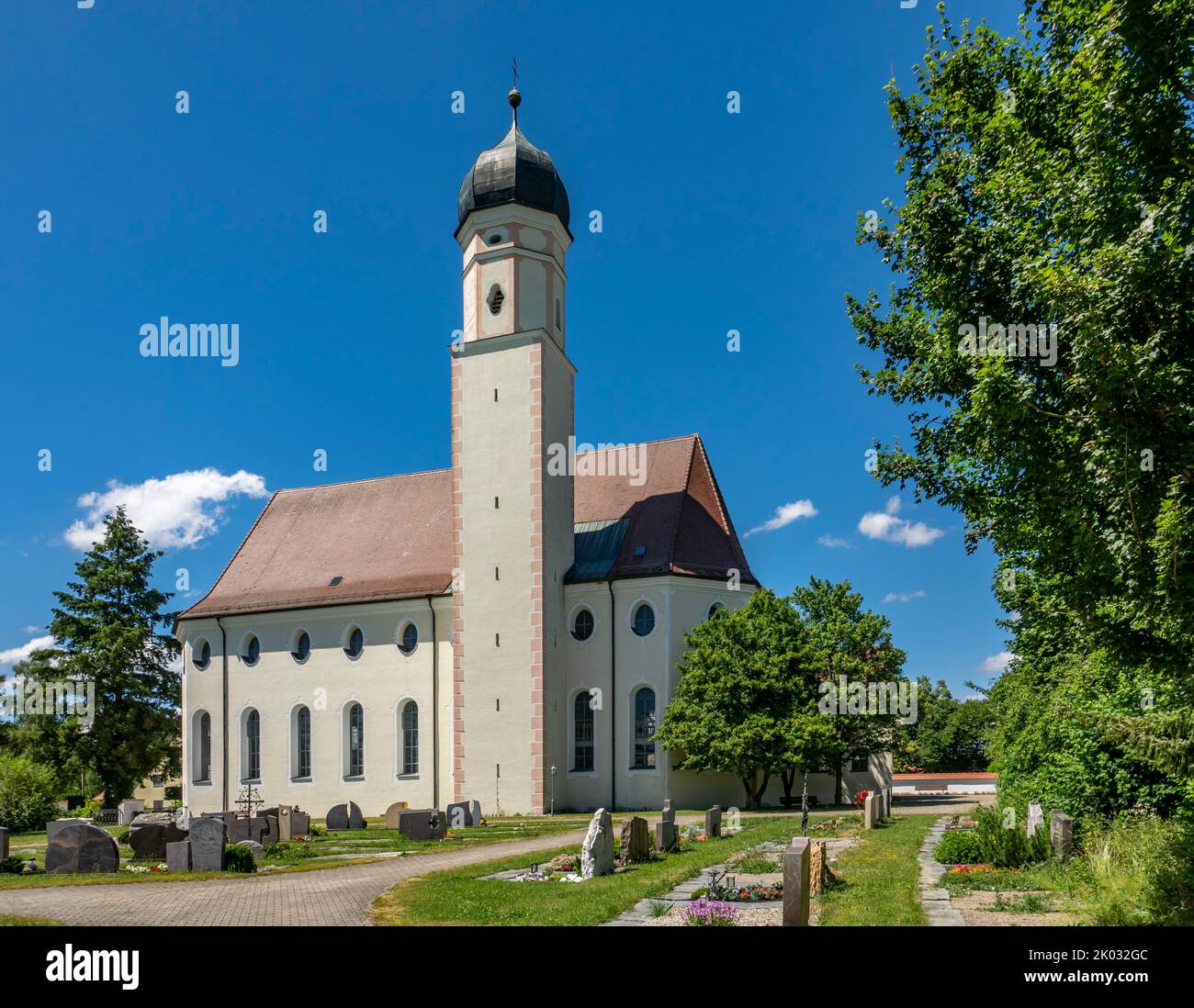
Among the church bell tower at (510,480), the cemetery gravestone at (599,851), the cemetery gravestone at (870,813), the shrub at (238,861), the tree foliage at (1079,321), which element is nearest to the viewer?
the tree foliage at (1079,321)

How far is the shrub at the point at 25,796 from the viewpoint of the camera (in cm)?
3073

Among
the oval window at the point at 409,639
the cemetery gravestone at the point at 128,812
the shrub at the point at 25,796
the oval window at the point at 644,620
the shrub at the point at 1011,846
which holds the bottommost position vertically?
the cemetery gravestone at the point at 128,812

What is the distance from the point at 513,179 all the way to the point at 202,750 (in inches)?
1051

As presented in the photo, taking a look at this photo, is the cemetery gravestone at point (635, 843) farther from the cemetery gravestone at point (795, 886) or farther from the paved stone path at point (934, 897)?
the cemetery gravestone at point (795, 886)

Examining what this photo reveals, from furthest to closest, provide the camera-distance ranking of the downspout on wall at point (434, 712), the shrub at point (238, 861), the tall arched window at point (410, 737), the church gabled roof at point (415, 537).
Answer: the tall arched window at point (410, 737) → the church gabled roof at point (415, 537) → the downspout on wall at point (434, 712) → the shrub at point (238, 861)

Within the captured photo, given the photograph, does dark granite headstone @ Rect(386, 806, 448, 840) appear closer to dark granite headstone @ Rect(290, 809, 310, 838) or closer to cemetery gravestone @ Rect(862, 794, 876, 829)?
dark granite headstone @ Rect(290, 809, 310, 838)

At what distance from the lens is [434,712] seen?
114ft

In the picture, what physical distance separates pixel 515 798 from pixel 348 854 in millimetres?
12622

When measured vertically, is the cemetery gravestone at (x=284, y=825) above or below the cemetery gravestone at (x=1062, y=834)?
below

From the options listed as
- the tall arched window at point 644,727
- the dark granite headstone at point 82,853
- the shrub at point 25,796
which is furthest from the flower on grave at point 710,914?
the shrub at point 25,796

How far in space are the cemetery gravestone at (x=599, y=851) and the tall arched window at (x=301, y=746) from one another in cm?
2476

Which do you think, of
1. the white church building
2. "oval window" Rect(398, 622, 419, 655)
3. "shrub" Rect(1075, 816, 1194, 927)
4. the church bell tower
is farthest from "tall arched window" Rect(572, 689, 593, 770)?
"shrub" Rect(1075, 816, 1194, 927)
